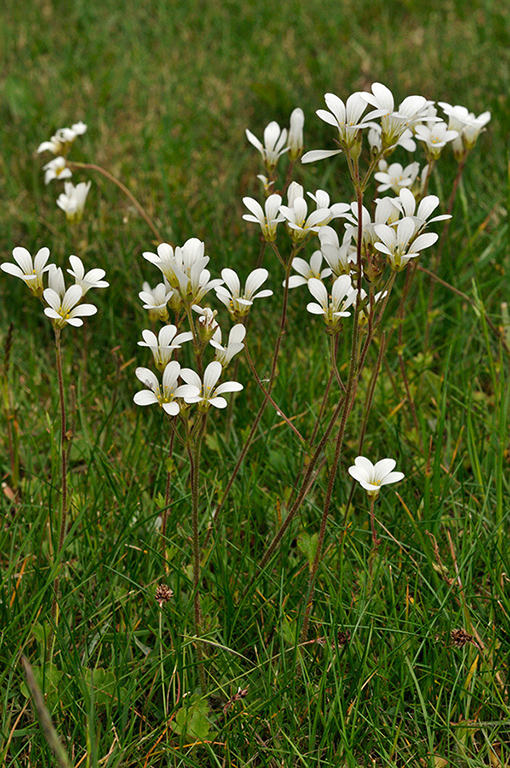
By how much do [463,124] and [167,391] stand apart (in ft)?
4.57

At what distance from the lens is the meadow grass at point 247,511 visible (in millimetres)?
1703

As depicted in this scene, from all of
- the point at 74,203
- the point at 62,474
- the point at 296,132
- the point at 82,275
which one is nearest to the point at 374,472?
the point at 62,474

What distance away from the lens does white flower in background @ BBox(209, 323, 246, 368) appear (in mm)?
1624

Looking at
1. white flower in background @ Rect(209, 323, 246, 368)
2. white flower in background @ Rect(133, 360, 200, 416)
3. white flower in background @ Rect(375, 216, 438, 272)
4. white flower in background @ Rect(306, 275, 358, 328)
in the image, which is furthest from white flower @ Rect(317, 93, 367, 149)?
white flower in background @ Rect(133, 360, 200, 416)

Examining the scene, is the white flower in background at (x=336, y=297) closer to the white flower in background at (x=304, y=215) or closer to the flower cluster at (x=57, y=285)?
the white flower in background at (x=304, y=215)

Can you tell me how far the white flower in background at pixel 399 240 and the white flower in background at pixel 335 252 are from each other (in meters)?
0.15

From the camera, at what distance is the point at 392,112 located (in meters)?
1.57

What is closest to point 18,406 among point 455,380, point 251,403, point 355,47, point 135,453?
point 135,453

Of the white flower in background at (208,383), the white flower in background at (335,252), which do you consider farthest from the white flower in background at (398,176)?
the white flower in background at (208,383)

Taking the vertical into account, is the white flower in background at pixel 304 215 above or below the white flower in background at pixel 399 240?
above

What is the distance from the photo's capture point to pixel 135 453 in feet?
7.80

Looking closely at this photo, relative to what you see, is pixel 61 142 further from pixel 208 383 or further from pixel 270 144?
pixel 208 383

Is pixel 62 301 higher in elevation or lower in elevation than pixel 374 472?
higher

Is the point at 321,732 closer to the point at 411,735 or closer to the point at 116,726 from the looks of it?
the point at 411,735
